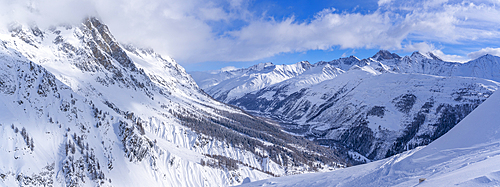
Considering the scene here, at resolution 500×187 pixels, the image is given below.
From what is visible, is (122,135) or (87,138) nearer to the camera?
(87,138)

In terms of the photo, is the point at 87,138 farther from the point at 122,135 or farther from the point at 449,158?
the point at 449,158

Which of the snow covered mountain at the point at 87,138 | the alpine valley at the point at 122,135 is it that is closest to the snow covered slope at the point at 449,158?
the alpine valley at the point at 122,135

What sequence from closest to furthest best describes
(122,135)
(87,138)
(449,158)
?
(449,158) < (87,138) < (122,135)

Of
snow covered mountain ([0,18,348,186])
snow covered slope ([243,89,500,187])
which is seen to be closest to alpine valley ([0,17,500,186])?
snow covered slope ([243,89,500,187])

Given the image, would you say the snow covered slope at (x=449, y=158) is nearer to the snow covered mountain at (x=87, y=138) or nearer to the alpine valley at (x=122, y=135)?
the alpine valley at (x=122, y=135)

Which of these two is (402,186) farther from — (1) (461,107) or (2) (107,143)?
(1) (461,107)

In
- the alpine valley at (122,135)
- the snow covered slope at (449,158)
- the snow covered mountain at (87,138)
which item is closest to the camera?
the snow covered slope at (449,158)

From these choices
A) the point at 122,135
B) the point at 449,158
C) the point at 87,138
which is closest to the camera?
the point at 449,158

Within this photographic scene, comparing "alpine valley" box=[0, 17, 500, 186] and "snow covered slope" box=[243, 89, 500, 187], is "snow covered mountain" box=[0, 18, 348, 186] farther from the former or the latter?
"snow covered slope" box=[243, 89, 500, 187]

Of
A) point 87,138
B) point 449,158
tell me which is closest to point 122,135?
point 87,138

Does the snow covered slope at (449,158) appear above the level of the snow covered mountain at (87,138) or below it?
below

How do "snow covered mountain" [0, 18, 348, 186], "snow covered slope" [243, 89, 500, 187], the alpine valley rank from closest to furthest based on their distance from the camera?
"snow covered slope" [243, 89, 500, 187], the alpine valley, "snow covered mountain" [0, 18, 348, 186]

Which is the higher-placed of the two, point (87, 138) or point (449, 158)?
point (87, 138)
